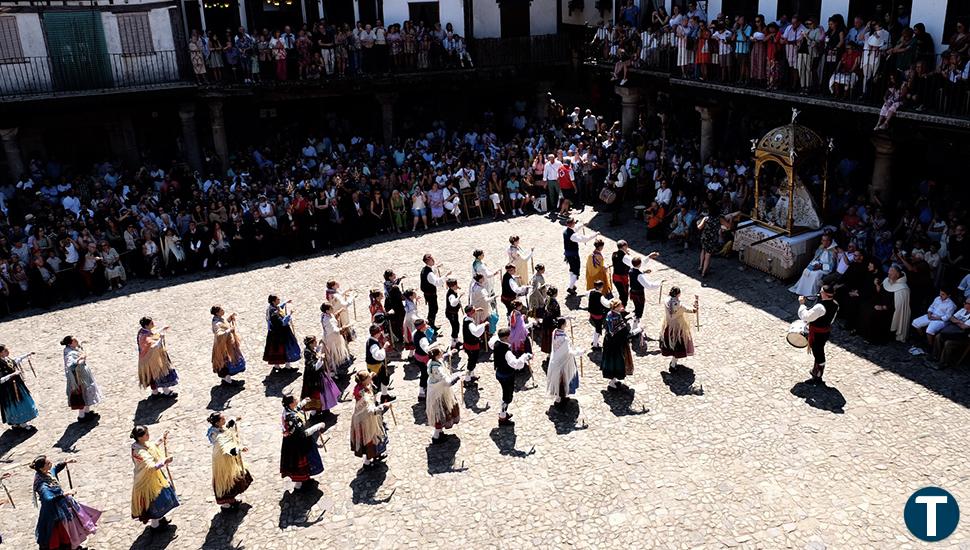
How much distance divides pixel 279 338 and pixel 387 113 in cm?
1454

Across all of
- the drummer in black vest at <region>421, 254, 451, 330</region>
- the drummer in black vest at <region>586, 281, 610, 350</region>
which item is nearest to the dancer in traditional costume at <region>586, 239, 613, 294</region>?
the drummer in black vest at <region>586, 281, 610, 350</region>

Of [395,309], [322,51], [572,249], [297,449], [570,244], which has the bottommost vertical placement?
[297,449]

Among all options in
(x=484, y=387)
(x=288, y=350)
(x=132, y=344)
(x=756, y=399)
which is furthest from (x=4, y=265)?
(x=756, y=399)

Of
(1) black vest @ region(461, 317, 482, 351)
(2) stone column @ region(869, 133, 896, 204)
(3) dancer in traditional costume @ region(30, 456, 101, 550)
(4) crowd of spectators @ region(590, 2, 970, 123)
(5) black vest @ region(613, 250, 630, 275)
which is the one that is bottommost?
(3) dancer in traditional costume @ region(30, 456, 101, 550)

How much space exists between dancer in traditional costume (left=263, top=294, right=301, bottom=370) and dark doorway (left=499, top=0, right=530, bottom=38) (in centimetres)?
1845

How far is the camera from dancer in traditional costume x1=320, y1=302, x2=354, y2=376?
13562 millimetres

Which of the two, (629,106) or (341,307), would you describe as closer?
(341,307)

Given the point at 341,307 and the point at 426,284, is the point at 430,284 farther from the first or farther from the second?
the point at 341,307

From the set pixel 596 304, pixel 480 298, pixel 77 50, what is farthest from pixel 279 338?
pixel 77 50

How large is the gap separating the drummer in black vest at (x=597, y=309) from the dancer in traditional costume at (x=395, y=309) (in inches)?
133

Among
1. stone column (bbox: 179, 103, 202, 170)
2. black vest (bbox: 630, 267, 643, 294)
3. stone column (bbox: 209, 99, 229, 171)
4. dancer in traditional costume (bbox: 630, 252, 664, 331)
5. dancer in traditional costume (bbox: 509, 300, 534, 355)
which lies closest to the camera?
dancer in traditional costume (bbox: 509, 300, 534, 355)

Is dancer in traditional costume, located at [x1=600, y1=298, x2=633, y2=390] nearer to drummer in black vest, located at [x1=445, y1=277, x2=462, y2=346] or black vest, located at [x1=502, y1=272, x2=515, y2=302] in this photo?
black vest, located at [x1=502, y1=272, x2=515, y2=302]

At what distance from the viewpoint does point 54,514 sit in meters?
9.70

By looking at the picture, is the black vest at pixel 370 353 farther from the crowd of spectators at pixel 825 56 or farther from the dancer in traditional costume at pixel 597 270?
the crowd of spectators at pixel 825 56
